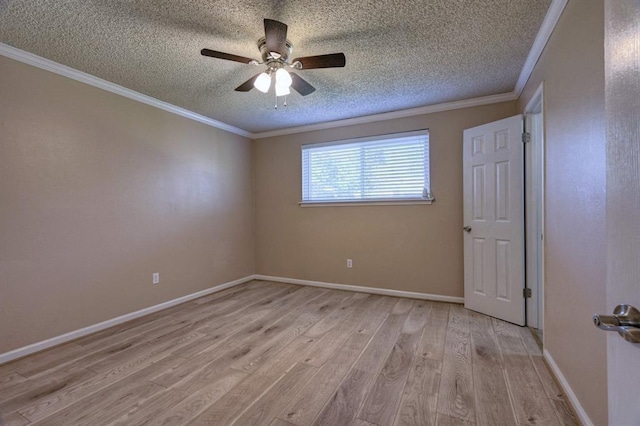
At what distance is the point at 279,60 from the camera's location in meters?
2.07

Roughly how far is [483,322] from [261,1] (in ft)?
10.9

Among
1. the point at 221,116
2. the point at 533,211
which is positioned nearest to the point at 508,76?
the point at 533,211

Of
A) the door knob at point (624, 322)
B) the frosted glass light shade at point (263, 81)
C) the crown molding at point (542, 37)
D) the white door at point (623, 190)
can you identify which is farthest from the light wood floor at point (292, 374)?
the crown molding at point (542, 37)

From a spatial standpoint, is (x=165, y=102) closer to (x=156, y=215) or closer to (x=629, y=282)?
(x=156, y=215)

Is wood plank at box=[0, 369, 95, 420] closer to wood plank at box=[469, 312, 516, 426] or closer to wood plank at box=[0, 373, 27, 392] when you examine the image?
wood plank at box=[0, 373, 27, 392]

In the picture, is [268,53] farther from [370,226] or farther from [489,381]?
[489,381]

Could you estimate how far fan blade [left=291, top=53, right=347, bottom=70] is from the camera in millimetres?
1832

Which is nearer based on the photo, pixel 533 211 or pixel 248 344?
pixel 248 344

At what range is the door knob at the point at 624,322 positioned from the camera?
1.70 ft

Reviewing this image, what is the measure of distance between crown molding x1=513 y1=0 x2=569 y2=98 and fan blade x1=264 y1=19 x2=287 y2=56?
171cm

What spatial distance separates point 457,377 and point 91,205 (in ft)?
11.3

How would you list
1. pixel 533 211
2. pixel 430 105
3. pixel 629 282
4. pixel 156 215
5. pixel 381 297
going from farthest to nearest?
pixel 381 297 < pixel 430 105 < pixel 156 215 < pixel 533 211 < pixel 629 282

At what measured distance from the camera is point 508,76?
8.89 ft

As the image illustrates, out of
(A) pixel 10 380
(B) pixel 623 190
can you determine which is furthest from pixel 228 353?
(B) pixel 623 190
